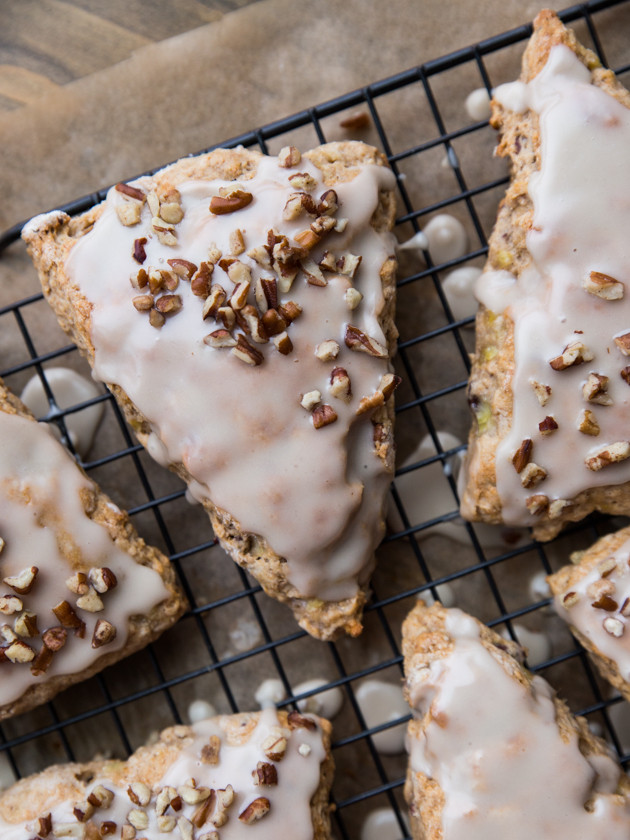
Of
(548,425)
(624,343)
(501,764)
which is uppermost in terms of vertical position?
(624,343)

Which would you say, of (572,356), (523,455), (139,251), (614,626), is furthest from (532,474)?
(139,251)

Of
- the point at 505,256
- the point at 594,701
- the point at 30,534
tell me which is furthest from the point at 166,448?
the point at 594,701

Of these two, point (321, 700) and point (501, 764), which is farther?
point (321, 700)

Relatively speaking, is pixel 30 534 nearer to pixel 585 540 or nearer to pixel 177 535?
pixel 177 535

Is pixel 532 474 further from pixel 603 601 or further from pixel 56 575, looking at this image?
pixel 56 575

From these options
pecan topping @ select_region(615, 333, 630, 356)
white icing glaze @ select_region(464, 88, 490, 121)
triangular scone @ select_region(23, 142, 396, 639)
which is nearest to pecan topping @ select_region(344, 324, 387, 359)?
triangular scone @ select_region(23, 142, 396, 639)

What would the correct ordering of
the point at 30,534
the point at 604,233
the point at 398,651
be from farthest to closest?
1. the point at 398,651
2. the point at 30,534
3. the point at 604,233

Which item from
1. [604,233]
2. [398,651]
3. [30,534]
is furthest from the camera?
[398,651]
